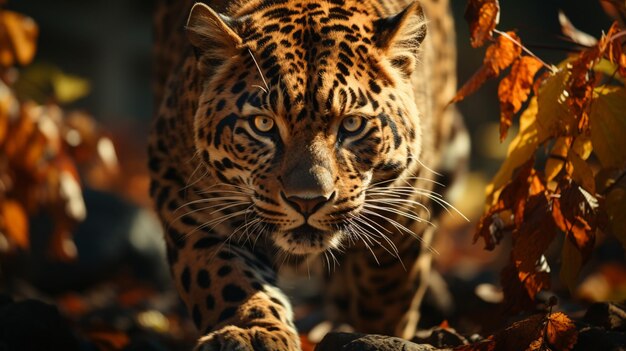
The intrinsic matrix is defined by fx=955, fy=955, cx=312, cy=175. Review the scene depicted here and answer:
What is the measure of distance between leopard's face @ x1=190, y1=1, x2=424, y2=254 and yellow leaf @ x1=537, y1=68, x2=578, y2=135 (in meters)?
0.84

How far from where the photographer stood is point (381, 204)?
16.3ft

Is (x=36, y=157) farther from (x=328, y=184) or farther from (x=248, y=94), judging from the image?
(x=328, y=184)

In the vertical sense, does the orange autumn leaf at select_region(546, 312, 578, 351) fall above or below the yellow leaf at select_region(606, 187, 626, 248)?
below

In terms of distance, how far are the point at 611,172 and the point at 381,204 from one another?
1205 millimetres

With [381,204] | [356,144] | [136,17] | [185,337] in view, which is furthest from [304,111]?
[136,17]

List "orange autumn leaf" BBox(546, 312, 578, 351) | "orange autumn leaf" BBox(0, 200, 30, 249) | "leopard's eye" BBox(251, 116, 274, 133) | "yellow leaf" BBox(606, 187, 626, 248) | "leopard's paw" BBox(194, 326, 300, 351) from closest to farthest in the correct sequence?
"orange autumn leaf" BBox(546, 312, 578, 351), "leopard's paw" BBox(194, 326, 300, 351), "yellow leaf" BBox(606, 187, 626, 248), "leopard's eye" BBox(251, 116, 274, 133), "orange autumn leaf" BBox(0, 200, 30, 249)

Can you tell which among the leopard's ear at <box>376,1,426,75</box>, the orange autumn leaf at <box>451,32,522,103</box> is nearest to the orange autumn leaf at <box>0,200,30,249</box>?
the leopard's ear at <box>376,1,426,75</box>

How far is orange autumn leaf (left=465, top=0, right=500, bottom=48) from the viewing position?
3.94 m

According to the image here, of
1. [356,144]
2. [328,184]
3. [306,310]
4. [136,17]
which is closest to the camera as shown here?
[328,184]

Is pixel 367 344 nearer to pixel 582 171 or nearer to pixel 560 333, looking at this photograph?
pixel 560 333

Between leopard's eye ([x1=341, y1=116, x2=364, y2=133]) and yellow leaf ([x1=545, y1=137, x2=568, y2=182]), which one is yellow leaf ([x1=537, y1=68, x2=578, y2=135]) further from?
leopard's eye ([x1=341, y1=116, x2=364, y2=133])

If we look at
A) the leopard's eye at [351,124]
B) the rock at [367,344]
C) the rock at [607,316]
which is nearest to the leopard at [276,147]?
the leopard's eye at [351,124]

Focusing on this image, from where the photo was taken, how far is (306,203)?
4152 mm

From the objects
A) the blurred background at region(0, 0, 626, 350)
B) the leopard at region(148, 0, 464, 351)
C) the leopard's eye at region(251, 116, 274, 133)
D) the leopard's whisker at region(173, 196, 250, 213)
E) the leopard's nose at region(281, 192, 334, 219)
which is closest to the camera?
the leopard's nose at region(281, 192, 334, 219)
